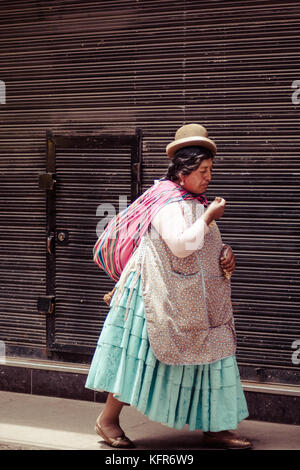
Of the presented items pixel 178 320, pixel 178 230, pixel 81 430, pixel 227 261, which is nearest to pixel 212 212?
pixel 178 230

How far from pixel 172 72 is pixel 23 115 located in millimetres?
1381

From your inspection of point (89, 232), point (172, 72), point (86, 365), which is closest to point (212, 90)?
point (172, 72)

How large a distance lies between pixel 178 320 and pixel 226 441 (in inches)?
33.2

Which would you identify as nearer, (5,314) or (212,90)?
(212,90)

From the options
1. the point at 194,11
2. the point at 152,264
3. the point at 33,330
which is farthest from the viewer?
the point at 33,330

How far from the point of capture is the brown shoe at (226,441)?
14.8 feet

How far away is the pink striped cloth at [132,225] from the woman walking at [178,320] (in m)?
0.01

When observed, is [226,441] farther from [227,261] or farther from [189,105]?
[189,105]

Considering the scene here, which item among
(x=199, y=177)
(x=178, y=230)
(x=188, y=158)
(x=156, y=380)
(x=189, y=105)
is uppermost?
(x=189, y=105)

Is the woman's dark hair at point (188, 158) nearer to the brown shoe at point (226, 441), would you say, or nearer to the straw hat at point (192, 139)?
the straw hat at point (192, 139)

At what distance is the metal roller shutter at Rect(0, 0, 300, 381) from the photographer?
5336mm

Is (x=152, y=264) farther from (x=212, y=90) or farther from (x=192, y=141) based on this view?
(x=212, y=90)

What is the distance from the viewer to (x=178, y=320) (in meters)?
4.33

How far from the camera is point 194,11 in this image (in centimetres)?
563
